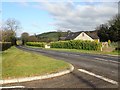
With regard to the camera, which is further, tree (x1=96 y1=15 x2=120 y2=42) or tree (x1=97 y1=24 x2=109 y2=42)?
tree (x1=97 y1=24 x2=109 y2=42)

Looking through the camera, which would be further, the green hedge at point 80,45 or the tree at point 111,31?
the tree at point 111,31

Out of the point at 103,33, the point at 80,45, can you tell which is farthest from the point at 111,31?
the point at 80,45

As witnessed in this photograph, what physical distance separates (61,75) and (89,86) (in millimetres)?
3179

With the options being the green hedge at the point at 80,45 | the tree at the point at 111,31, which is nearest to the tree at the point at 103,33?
the tree at the point at 111,31

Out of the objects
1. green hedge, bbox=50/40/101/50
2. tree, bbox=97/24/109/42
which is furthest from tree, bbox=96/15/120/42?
green hedge, bbox=50/40/101/50

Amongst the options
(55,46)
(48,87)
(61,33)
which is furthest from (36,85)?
(61,33)

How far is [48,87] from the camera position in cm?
910

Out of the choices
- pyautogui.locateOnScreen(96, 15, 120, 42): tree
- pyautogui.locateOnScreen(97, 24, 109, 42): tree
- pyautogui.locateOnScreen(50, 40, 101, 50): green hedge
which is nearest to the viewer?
pyautogui.locateOnScreen(50, 40, 101, 50): green hedge

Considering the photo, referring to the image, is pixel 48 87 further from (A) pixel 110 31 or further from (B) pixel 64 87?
(A) pixel 110 31

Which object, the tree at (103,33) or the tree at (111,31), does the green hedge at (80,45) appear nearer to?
the tree at (111,31)

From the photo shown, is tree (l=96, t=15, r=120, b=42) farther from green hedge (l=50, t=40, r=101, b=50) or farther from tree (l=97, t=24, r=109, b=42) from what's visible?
green hedge (l=50, t=40, r=101, b=50)

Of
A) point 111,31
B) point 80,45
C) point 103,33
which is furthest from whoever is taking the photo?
point 103,33

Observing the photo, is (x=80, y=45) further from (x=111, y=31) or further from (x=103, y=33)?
(x=103, y=33)

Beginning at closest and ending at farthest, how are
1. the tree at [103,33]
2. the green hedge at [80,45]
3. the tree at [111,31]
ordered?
→ the green hedge at [80,45] → the tree at [111,31] → the tree at [103,33]
